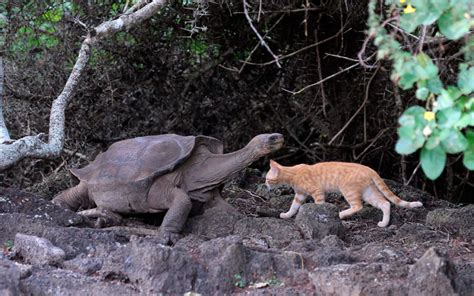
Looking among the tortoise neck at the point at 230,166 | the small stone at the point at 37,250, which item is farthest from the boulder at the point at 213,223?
the small stone at the point at 37,250

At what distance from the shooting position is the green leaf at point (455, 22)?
2607 mm

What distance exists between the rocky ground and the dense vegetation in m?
2.00

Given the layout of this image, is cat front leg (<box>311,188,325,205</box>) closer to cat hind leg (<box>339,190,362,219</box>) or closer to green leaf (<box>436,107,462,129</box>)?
cat hind leg (<box>339,190,362,219</box>)

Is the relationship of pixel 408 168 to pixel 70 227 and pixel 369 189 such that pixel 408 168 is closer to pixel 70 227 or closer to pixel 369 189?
pixel 369 189

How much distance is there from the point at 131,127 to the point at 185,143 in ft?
10.3

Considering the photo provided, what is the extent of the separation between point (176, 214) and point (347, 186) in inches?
55.8

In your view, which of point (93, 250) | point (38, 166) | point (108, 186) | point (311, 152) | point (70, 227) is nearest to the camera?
point (93, 250)

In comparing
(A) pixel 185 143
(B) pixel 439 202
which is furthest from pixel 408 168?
(A) pixel 185 143

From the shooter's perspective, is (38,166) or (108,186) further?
(38,166)

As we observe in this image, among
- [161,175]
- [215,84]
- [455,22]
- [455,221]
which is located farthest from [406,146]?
[215,84]

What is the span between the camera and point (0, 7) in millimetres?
7734

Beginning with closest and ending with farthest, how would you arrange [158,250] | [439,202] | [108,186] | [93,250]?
[158,250]
[93,250]
[108,186]
[439,202]

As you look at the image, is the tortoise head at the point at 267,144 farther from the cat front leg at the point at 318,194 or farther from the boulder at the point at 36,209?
the boulder at the point at 36,209

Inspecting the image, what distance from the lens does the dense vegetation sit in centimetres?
835
